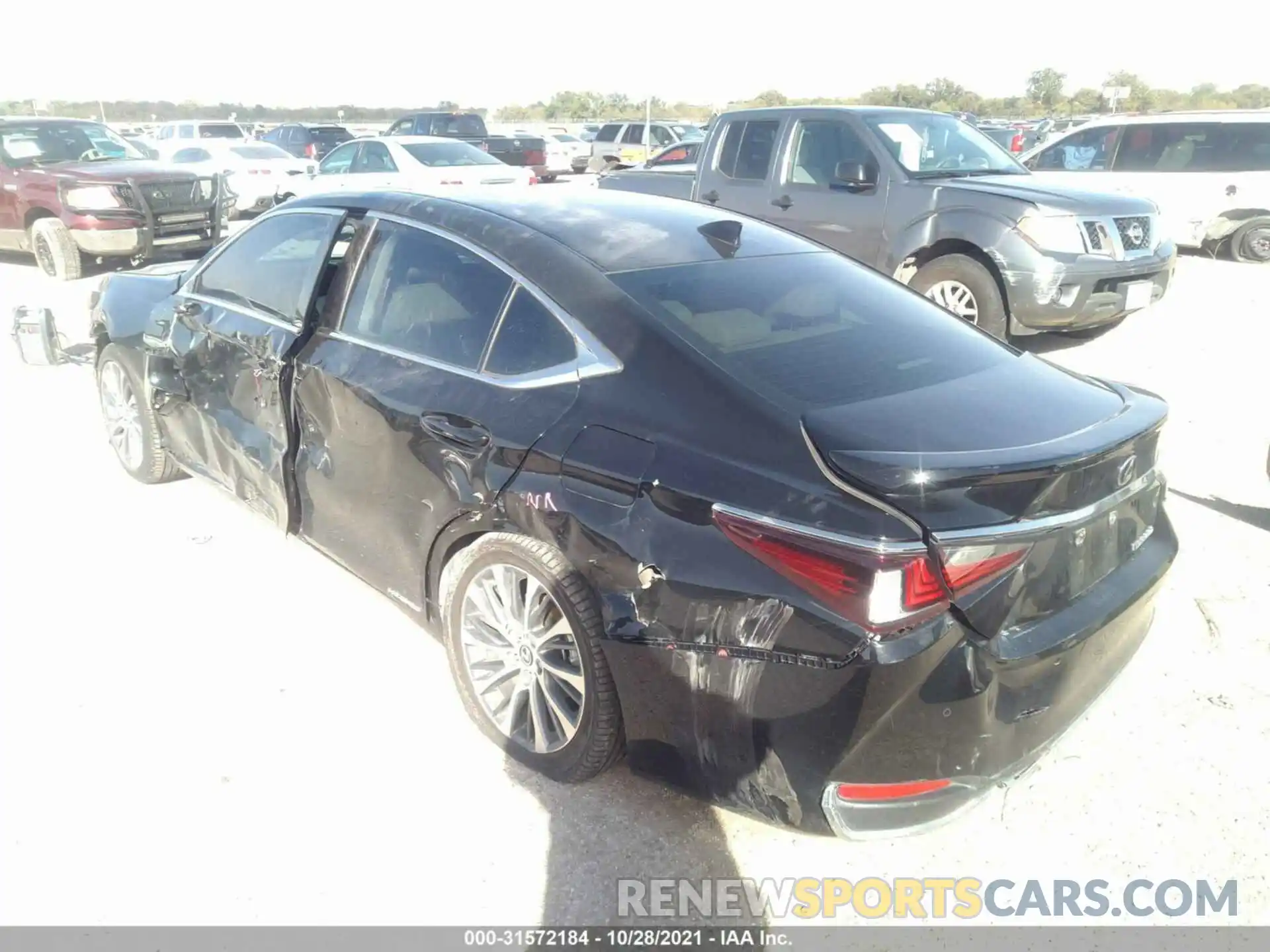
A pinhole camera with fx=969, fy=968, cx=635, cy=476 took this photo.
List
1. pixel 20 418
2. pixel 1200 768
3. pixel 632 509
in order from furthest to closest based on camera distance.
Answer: pixel 20 418
pixel 1200 768
pixel 632 509

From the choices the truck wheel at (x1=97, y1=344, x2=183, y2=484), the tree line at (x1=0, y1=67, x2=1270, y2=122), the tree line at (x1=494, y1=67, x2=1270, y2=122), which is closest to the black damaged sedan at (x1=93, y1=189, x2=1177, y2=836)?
the truck wheel at (x1=97, y1=344, x2=183, y2=484)

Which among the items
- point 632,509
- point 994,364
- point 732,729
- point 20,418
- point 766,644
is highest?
point 994,364

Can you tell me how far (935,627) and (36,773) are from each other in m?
2.72

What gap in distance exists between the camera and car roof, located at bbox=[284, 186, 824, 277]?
3.11 metres

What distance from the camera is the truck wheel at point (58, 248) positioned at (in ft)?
38.2

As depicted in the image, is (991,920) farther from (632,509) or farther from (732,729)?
(632,509)

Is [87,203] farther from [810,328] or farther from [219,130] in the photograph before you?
[219,130]

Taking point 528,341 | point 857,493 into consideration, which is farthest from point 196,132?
point 857,493

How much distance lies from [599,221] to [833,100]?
48.4 meters

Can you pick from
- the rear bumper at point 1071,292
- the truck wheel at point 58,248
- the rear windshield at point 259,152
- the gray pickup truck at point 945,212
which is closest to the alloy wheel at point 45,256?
the truck wheel at point 58,248

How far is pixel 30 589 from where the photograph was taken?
411 centimetres

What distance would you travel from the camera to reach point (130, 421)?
16.6ft

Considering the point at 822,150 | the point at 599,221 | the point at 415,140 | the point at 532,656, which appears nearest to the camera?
the point at 532,656

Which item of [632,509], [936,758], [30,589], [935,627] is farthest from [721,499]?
[30,589]
